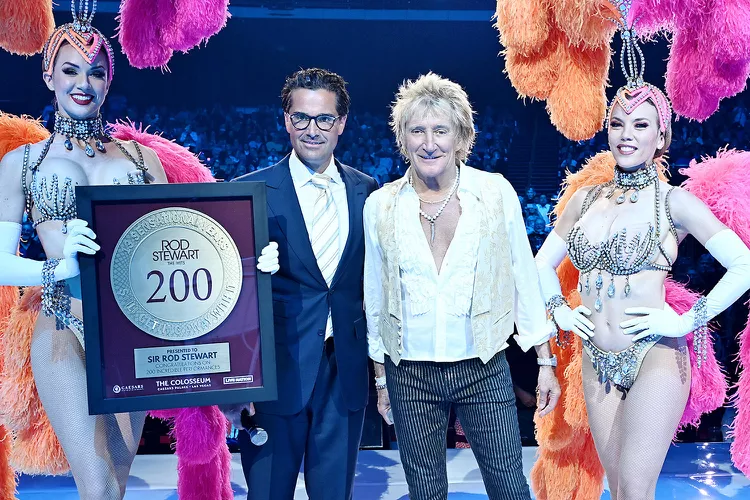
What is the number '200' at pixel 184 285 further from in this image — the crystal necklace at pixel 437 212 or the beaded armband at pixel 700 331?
the beaded armband at pixel 700 331

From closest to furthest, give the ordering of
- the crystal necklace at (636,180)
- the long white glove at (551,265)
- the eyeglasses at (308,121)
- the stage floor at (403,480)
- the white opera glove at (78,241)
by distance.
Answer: the white opera glove at (78,241)
the eyeglasses at (308,121)
the crystal necklace at (636,180)
the long white glove at (551,265)
the stage floor at (403,480)

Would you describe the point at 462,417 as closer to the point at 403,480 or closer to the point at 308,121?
the point at 308,121

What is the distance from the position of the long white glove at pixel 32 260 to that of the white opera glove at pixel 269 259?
0.47m

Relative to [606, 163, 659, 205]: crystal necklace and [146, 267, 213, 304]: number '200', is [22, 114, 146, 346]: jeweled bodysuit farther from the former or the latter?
[606, 163, 659, 205]: crystal necklace

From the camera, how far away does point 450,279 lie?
7.11 ft

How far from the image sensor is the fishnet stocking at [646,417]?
2.34 metres

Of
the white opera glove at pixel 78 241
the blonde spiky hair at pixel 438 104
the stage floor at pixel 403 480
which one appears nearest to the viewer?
the white opera glove at pixel 78 241

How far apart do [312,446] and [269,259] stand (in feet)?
2.10

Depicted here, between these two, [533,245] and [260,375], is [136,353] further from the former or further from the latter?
[533,245]

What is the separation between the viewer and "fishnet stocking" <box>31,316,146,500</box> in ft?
7.36

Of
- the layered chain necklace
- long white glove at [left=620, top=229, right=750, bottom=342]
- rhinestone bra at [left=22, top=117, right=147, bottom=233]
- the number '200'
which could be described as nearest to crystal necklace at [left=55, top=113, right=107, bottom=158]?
the layered chain necklace

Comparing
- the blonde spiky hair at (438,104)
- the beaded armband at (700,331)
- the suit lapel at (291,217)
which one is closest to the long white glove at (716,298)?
the beaded armband at (700,331)

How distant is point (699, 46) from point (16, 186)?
2.33 meters

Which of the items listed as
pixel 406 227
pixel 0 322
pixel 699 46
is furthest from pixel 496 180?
pixel 0 322
